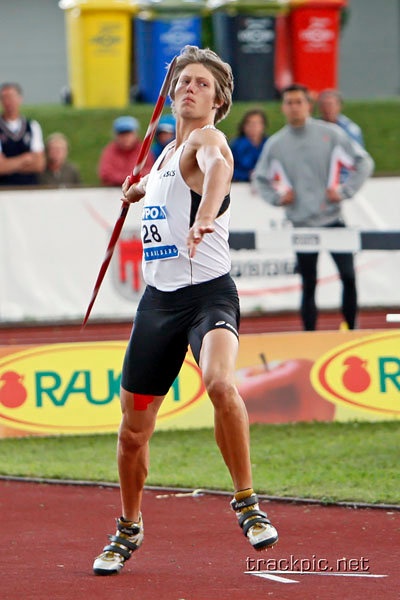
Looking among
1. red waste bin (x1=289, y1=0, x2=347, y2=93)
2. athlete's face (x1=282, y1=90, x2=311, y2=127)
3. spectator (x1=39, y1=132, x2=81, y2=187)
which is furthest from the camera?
red waste bin (x1=289, y1=0, x2=347, y2=93)

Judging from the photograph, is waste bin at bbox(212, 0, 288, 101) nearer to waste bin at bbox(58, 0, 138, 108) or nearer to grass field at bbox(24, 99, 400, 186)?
grass field at bbox(24, 99, 400, 186)

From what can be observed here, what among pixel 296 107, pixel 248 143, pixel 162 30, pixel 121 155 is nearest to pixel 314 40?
pixel 162 30

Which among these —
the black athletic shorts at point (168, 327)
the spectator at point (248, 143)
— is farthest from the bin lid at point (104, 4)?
the black athletic shorts at point (168, 327)

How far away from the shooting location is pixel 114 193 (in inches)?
579

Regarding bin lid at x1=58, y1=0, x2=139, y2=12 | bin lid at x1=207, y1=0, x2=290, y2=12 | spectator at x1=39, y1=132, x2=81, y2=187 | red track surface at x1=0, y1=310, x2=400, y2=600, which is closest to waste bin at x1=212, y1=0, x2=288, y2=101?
bin lid at x1=207, y1=0, x2=290, y2=12

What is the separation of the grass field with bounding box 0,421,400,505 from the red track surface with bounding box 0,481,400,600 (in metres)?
0.29

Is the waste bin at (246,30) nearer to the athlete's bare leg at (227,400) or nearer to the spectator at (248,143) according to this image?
the spectator at (248,143)

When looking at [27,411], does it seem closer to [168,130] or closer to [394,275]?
[168,130]

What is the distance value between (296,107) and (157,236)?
5973 mm

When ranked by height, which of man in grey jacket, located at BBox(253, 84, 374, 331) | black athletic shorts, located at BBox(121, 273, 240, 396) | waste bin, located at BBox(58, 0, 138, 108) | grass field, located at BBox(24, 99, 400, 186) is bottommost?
black athletic shorts, located at BBox(121, 273, 240, 396)

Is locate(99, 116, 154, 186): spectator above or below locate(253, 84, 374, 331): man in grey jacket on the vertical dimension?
above

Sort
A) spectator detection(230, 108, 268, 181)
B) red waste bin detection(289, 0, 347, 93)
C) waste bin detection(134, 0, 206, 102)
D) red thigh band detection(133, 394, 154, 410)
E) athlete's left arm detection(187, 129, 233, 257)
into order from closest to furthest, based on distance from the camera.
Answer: athlete's left arm detection(187, 129, 233, 257), red thigh band detection(133, 394, 154, 410), spectator detection(230, 108, 268, 181), waste bin detection(134, 0, 206, 102), red waste bin detection(289, 0, 347, 93)

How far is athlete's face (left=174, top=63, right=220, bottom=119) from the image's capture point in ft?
19.5

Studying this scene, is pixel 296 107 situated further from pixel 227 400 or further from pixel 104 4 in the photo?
pixel 104 4
